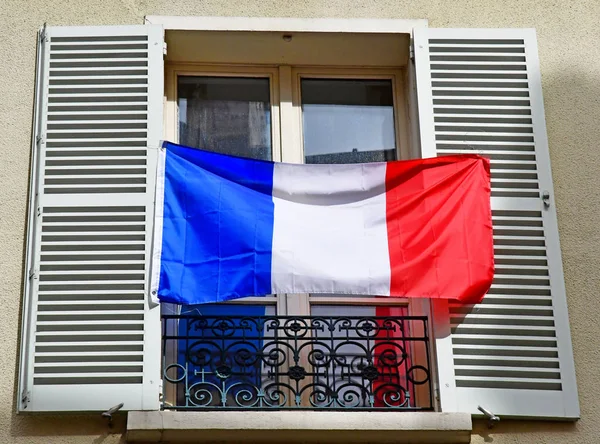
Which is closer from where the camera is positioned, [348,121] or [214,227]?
[214,227]

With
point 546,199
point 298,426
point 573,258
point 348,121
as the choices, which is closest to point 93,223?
point 298,426

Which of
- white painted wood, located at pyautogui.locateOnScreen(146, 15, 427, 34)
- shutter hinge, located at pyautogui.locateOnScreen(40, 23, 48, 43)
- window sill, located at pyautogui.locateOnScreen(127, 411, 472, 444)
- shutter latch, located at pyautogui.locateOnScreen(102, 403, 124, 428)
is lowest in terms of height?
window sill, located at pyautogui.locateOnScreen(127, 411, 472, 444)

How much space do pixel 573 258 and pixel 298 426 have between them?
180 cm

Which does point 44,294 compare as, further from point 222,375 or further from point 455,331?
point 455,331

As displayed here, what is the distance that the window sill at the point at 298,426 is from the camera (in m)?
6.91

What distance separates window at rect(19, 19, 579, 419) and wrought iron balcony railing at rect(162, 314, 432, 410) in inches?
8.3

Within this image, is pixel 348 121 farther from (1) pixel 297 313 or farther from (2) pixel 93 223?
(2) pixel 93 223

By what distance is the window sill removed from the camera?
272 inches

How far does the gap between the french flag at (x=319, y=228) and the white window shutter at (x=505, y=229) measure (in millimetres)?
135

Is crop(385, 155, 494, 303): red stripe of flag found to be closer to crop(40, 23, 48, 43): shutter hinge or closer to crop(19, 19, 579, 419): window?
crop(19, 19, 579, 419): window

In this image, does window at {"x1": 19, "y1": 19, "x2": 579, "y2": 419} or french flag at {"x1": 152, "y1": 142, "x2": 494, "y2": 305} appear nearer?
window at {"x1": 19, "y1": 19, "x2": 579, "y2": 419}

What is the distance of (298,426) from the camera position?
6941 mm

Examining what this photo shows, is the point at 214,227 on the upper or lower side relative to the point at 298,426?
upper

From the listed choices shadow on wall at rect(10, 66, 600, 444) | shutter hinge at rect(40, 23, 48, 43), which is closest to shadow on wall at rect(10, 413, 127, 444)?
shadow on wall at rect(10, 66, 600, 444)
